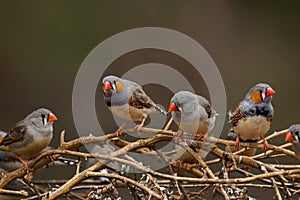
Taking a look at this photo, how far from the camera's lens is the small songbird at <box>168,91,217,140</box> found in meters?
1.95

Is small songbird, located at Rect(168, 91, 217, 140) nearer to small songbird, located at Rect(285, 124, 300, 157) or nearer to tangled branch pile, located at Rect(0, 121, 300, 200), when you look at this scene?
tangled branch pile, located at Rect(0, 121, 300, 200)

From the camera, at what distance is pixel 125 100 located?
2115mm

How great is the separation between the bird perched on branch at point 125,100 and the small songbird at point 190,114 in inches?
6.3

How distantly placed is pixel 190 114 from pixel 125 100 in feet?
0.79

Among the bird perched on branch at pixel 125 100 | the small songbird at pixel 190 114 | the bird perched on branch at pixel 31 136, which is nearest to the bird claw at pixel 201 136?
the small songbird at pixel 190 114

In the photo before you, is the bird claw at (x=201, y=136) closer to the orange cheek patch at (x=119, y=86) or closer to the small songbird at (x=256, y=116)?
the small songbird at (x=256, y=116)

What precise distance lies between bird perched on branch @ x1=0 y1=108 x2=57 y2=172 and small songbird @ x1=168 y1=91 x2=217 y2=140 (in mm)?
386

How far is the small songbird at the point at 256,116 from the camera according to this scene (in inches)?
77.7

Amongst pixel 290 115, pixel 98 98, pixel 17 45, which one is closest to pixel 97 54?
pixel 98 98

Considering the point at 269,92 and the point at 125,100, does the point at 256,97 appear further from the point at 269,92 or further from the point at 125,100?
the point at 125,100

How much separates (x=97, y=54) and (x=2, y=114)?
2.40 feet

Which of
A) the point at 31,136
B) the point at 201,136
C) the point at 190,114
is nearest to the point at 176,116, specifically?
the point at 190,114

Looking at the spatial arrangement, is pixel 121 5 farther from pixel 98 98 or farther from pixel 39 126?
pixel 39 126

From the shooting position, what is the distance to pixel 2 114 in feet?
14.3
